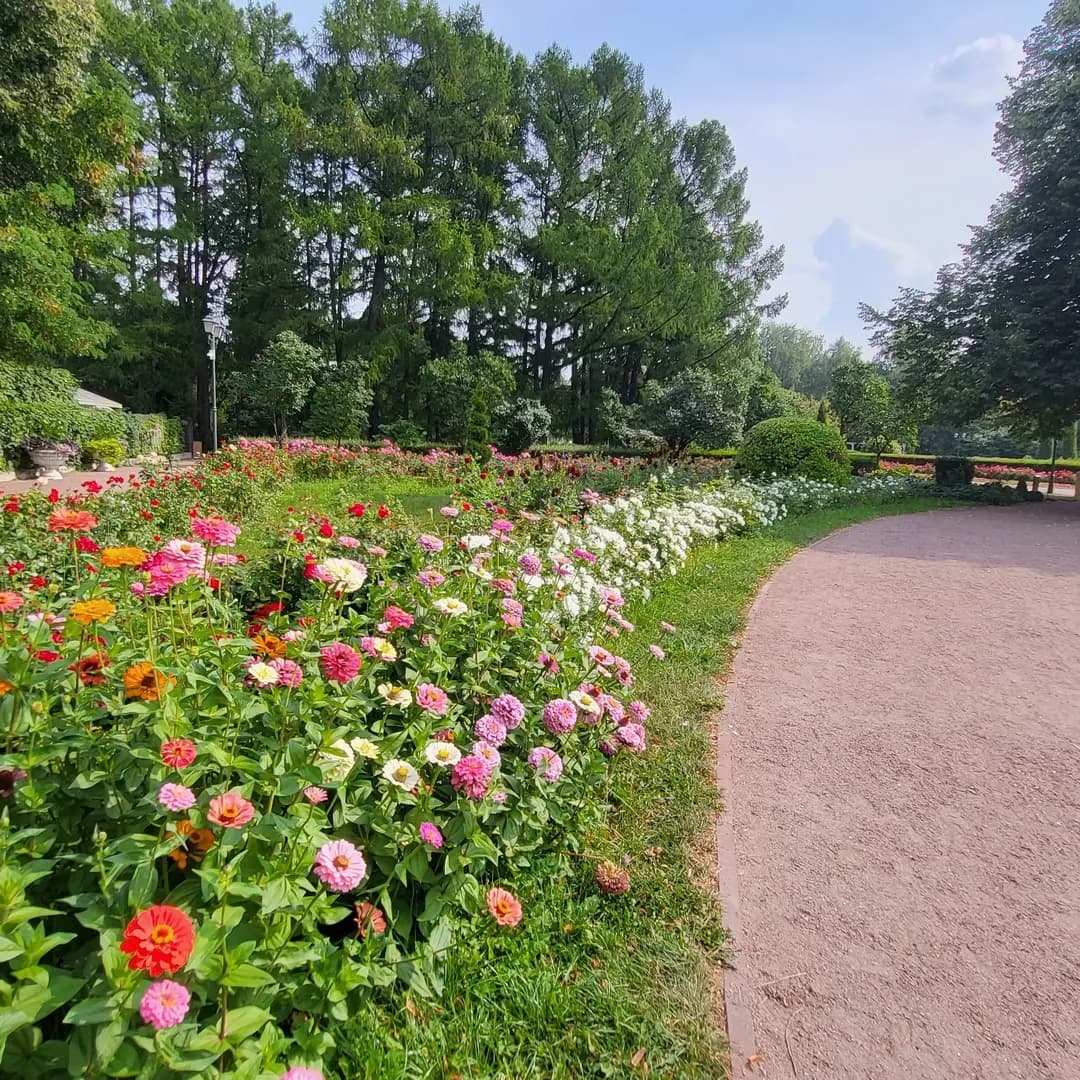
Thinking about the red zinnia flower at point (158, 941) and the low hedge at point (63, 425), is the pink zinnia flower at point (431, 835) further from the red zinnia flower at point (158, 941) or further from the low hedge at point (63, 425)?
the low hedge at point (63, 425)

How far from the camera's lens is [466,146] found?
24.1 meters

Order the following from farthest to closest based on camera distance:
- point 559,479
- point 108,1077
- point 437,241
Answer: point 437,241 → point 559,479 → point 108,1077

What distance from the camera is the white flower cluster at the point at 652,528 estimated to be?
3.90 m

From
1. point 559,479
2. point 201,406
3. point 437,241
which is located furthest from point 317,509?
point 201,406

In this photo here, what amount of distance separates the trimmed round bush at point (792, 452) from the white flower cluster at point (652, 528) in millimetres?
1049

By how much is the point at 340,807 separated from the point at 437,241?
24.0 metres

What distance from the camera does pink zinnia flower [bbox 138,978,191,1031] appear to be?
889mm

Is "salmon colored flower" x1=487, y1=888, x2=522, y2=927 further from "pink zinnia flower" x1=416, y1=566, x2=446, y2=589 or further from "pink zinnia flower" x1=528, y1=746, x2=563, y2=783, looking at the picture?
"pink zinnia flower" x1=416, y1=566, x2=446, y2=589

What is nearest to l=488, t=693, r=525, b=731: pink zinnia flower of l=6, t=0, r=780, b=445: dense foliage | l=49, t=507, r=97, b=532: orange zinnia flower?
l=49, t=507, r=97, b=532: orange zinnia flower

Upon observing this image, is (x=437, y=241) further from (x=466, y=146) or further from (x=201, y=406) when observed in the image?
(x=201, y=406)

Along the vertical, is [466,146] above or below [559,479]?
above

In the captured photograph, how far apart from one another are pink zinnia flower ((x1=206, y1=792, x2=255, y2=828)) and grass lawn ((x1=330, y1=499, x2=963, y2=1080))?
0.62 meters

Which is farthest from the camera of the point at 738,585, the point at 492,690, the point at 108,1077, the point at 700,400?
the point at 700,400

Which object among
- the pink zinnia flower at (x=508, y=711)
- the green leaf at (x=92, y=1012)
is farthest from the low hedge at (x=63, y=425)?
the green leaf at (x=92, y=1012)
